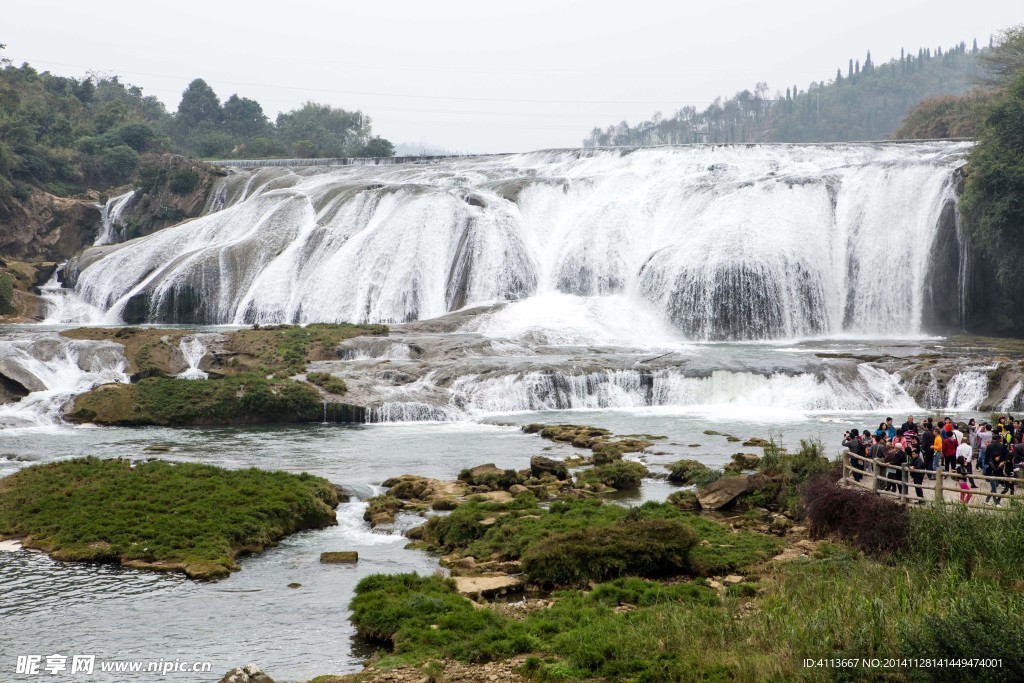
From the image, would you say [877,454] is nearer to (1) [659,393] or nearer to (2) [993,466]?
(2) [993,466]

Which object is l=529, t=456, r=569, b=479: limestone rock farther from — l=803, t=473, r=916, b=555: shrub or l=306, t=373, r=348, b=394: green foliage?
l=306, t=373, r=348, b=394: green foliage

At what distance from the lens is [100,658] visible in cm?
1379

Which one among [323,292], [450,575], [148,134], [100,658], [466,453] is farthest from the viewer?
[148,134]

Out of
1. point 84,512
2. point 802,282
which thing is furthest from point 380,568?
point 802,282

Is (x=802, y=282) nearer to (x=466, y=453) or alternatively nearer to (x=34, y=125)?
(x=466, y=453)

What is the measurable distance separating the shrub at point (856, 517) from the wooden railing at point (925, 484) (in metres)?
0.29

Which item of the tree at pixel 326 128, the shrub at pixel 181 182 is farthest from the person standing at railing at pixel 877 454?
the tree at pixel 326 128

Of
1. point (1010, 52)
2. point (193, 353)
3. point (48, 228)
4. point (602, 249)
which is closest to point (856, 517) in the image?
point (193, 353)

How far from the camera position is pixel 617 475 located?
23.5 metres

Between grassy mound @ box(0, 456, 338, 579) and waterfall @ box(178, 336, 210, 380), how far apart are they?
13.6m

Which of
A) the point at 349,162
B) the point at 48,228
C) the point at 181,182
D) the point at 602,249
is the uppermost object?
the point at 349,162

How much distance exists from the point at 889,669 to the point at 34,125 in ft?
285

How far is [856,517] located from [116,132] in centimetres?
8391

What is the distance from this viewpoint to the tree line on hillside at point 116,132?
246 ft
